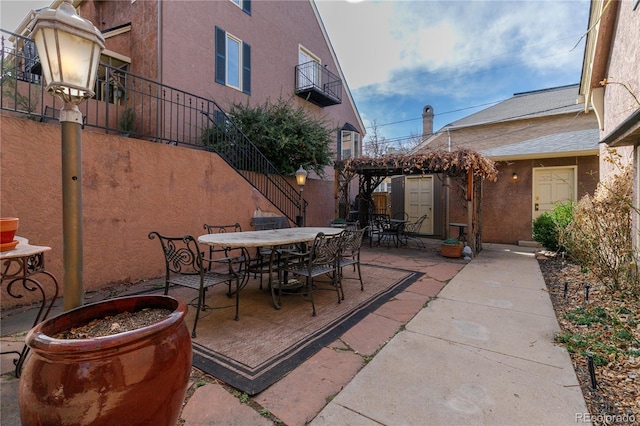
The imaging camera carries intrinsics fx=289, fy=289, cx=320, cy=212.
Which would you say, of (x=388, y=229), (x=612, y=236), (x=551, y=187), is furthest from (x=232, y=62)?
(x=551, y=187)

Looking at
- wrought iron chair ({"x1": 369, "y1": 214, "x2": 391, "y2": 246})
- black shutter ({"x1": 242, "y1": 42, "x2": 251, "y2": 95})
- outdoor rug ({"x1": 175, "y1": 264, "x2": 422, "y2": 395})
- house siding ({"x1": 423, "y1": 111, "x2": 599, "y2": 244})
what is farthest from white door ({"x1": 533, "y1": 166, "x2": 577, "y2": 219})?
black shutter ({"x1": 242, "y1": 42, "x2": 251, "y2": 95})

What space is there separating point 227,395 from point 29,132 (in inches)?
140

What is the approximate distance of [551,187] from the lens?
25.4ft

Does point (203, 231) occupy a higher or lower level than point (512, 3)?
lower

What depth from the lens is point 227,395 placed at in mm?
1778

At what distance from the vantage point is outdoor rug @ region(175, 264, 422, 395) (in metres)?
2.05

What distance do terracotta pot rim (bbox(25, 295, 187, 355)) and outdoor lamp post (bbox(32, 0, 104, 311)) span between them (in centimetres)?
27

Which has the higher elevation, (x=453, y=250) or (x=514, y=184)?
(x=514, y=184)

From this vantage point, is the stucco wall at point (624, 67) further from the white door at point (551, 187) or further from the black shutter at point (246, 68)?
the black shutter at point (246, 68)

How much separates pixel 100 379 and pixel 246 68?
28.4 ft

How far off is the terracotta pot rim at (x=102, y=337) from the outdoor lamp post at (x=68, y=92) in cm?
27

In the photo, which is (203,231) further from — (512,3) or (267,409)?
(512,3)

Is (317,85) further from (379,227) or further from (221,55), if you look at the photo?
(379,227)

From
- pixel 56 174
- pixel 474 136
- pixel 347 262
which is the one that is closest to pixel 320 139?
pixel 347 262
